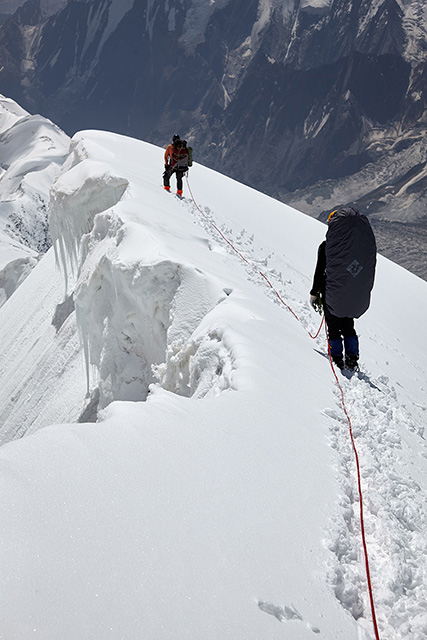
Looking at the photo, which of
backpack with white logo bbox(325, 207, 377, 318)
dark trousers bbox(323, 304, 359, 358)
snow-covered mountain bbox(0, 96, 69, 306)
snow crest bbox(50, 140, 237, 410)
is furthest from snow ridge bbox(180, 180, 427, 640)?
snow-covered mountain bbox(0, 96, 69, 306)

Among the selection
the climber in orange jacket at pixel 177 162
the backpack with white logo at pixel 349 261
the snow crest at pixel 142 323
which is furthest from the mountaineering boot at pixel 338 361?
the climber in orange jacket at pixel 177 162

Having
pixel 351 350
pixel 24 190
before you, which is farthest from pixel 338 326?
pixel 24 190

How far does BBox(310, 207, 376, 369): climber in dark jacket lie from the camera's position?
572cm

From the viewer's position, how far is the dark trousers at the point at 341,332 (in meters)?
6.39

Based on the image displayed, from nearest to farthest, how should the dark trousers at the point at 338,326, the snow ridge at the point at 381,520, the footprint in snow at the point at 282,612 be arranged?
the footprint in snow at the point at 282,612
the snow ridge at the point at 381,520
the dark trousers at the point at 338,326

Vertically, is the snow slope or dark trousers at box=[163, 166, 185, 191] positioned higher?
the snow slope

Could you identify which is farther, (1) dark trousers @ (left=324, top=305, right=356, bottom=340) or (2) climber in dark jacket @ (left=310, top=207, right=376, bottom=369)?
(1) dark trousers @ (left=324, top=305, right=356, bottom=340)

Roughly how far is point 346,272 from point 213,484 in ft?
11.0

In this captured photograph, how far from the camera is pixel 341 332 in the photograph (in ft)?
21.3

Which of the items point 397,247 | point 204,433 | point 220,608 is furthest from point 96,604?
point 397,247

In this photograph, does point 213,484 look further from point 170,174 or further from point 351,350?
point 170,174

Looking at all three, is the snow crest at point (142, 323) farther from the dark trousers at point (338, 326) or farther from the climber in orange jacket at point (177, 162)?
the climber in orange jacket at point (177, 162)

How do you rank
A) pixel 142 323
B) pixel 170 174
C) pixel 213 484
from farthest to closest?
pixel 170 174 → pixel 142 323 → pixel 213 484

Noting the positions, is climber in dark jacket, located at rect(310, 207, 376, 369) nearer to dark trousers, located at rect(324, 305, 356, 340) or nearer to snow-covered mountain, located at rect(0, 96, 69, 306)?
dark trousers, located at rect(324, 305, 356, 340)
